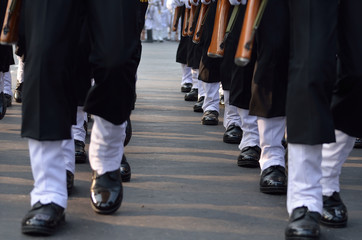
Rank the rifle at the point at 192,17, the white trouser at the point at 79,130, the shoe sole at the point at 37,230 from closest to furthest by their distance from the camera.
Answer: the shoe sole at the point at 37,230
the white trouser at the point at 79,130
the rifle at the point at 192,17

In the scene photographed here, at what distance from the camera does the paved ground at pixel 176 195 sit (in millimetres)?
3994

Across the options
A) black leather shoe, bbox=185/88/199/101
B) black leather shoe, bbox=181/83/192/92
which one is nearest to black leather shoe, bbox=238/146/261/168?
black leather shoe, bbox=185/88/199/101

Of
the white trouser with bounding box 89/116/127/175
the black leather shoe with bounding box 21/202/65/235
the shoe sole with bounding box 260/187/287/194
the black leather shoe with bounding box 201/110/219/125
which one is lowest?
the black leather shoe with bounding box 201/110/219/125

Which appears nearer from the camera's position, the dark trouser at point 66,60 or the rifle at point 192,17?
the dark trouser at point 66,60

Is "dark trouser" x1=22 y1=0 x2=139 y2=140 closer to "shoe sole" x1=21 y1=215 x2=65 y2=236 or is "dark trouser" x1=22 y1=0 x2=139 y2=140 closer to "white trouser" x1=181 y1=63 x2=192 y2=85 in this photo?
"shoe sole" x1=21 y1=215 x2=65 y2=236

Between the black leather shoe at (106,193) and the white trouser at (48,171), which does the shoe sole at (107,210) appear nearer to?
the black leather shoe at (106,193)

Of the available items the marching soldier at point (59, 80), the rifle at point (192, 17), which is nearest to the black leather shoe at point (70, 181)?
the marching soldier at point (59, 80)

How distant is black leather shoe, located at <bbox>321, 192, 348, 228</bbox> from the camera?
4113 mm

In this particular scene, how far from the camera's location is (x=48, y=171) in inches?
150

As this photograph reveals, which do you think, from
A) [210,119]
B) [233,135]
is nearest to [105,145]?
[233,135]

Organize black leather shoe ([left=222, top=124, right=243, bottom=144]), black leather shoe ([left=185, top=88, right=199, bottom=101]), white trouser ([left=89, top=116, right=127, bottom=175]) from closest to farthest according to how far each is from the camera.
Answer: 1. white trouser ([left=89, top=116, right=127, bottom=175])
2. black leather shoe ([left=222, top=124, right=243, bottom=144])
3. black leather shoe ([left=185, top=88, right=199, bottom=101])

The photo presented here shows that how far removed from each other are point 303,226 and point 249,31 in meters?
0.94

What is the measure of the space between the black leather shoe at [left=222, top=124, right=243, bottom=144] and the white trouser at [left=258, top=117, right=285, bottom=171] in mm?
1788

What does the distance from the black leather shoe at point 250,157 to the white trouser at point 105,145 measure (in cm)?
158
